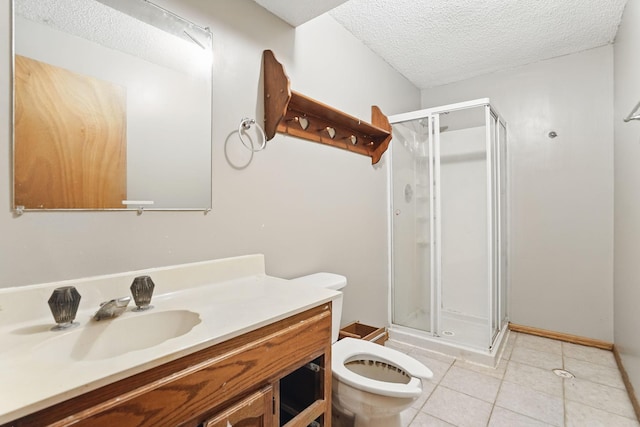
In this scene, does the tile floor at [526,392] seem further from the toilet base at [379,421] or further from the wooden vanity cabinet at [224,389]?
the wooden vanity cabinet at [224,389]

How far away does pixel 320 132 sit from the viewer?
2037 mm

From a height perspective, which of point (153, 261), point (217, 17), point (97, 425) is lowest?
point (97, 425)

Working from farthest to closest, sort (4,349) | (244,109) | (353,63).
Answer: (353,63)
(244,109)
(4,349)

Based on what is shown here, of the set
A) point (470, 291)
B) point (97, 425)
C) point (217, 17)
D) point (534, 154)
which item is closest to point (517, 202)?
point (534, 154)

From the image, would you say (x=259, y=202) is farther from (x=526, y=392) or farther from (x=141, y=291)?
(x=526, y=392)

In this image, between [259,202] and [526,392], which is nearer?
[259,202]

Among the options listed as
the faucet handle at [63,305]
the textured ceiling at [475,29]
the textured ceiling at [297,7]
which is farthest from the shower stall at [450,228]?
the faucet handle at [63,305]

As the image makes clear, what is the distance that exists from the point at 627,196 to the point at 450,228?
4.25 feet

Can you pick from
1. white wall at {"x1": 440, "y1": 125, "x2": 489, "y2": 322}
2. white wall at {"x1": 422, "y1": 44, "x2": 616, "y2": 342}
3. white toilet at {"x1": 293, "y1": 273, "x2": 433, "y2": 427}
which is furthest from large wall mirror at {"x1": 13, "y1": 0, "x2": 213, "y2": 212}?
white wall at {"x1": 422, "y1": 44, "x2": 616, "y2": 342}

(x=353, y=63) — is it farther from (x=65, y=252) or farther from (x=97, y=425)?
(x=97, y=425)

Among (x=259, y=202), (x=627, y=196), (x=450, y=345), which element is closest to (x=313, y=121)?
(x=259, y=202)

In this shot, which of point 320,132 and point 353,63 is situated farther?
point 353,63

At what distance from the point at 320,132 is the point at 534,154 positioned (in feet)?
6.95

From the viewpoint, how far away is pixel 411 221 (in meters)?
2.87
